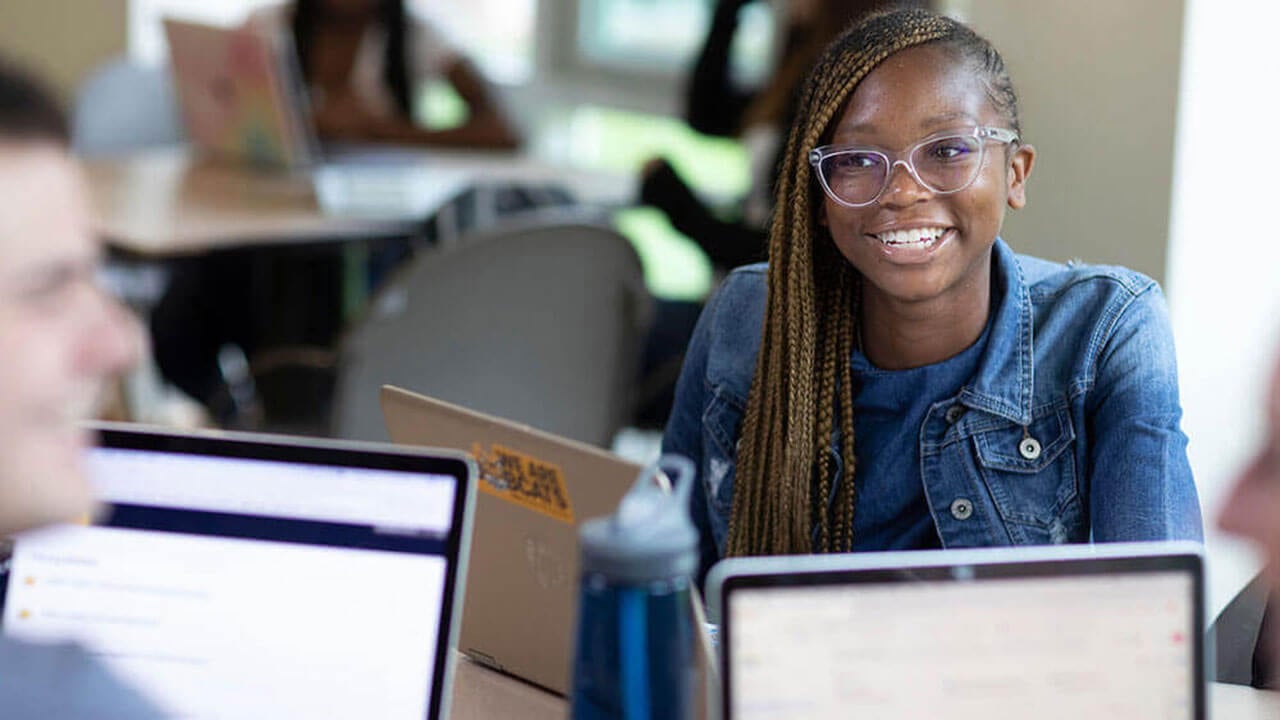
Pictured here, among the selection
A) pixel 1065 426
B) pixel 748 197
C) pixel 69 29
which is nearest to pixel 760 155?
pixel 748 197

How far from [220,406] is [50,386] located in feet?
8.61

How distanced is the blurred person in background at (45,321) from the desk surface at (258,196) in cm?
226

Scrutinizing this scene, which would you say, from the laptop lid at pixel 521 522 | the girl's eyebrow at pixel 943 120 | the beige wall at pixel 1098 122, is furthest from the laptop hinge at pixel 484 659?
the beige wall at pixel 1098 122

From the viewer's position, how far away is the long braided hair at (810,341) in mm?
1515

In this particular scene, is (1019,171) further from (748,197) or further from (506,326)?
(748,197)

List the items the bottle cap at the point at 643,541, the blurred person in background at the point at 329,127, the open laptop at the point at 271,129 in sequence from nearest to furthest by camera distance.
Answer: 1. the bottle cap at the point at 643,541
2. the open laptop at the point at 271,129
3. the blurred person in background at the point at 329,127

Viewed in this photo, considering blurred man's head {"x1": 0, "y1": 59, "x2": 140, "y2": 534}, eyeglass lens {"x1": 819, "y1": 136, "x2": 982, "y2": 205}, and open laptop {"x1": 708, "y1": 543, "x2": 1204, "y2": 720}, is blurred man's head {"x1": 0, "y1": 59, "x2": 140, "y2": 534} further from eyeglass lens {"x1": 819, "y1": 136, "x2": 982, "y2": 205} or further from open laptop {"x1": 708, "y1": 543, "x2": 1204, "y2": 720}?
eyeglass lens {"x1": 819, "y1": 136, "x2": 982, "y2": 205}

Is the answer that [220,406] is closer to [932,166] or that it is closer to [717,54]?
[717,54]

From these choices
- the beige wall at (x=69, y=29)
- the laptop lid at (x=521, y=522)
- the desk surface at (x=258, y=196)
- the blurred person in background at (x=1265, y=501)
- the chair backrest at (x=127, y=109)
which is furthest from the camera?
the beige wall at (x=69, y=29)

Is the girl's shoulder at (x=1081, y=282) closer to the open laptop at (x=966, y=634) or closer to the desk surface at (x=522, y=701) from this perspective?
the desk surface at (x=522, y=701)

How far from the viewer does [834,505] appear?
5.10 feet

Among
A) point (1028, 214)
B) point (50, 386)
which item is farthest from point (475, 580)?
point (1028, 214)

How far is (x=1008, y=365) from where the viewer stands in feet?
4.93

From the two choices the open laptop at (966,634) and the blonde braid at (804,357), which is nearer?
the open laptop at (966,634)
